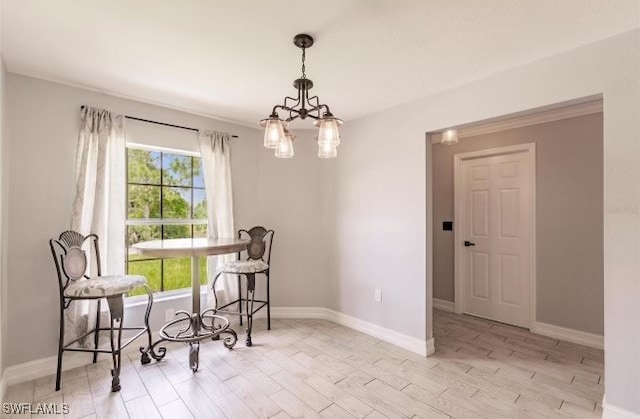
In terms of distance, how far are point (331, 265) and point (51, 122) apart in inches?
116

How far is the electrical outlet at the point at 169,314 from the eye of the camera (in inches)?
118

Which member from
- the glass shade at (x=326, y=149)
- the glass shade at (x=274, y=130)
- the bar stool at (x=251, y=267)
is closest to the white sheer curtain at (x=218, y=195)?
the bar stool at (x=251, y=267)

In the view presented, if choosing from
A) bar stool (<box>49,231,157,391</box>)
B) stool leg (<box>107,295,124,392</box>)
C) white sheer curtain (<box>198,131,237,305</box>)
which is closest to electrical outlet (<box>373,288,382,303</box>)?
white sheer curtain (<box>198,131,237,305</box>)

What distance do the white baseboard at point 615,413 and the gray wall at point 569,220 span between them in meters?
1.43

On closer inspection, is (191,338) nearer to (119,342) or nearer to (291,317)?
(119,342)

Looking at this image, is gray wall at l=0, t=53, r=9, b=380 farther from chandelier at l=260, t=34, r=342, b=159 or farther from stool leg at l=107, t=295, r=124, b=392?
chandelier at l=260, t=34, r=342, b=159

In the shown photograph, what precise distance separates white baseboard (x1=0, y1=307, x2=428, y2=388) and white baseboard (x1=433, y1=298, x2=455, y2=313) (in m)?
1.37

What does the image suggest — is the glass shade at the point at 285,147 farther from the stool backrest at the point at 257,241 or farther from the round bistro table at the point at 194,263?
the stool backrest at the point at 257,241

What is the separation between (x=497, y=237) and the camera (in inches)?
142

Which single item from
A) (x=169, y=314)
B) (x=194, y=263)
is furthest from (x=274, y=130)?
(x=169, y=314)

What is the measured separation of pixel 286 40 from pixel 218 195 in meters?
1.92

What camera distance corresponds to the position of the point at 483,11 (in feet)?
5.12

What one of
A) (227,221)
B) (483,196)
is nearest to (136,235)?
(227,221)

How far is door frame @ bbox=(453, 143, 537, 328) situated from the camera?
3283mm
